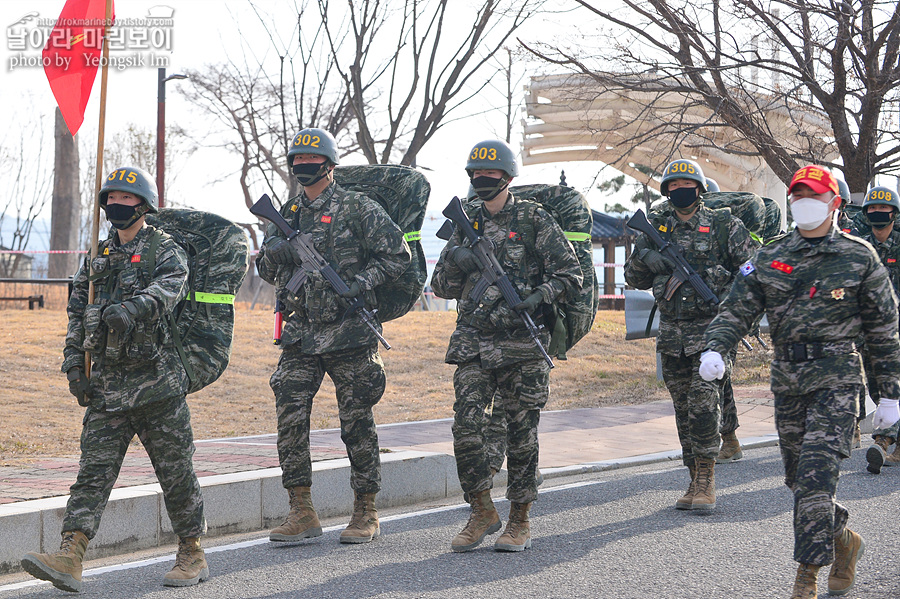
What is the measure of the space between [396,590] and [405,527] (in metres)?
1.64

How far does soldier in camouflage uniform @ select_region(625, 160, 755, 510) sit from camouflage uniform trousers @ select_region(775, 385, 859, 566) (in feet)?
8.13

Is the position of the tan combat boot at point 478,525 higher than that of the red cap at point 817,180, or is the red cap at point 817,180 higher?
the red cap at point 817,180

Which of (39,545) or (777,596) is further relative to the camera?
(39,545)

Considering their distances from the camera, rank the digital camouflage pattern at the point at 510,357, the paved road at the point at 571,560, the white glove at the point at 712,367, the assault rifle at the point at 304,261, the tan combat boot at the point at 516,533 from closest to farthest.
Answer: the white glove at the point at 712,367 → the paved road at the point at 571,560 → the tan combat boot at the point at 516,533 → the digital camouflage pattern at the point at 510,357 → the assault rifle at the point at 304,261

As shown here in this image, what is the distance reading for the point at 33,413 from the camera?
10.8 m

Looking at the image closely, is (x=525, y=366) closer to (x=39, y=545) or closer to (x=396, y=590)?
(x=396, y=590)

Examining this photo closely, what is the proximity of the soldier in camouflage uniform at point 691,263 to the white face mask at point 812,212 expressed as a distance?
2.65 metres

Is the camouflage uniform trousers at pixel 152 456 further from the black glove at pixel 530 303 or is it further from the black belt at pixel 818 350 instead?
the black belt at pixel 818 350

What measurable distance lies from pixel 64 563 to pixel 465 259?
2.58m

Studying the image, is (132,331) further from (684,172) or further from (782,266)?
(684,172)

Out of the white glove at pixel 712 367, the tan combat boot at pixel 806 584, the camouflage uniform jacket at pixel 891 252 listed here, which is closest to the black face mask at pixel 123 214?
the white glove at pixel 712 367

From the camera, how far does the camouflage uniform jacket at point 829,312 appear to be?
4.61 metres

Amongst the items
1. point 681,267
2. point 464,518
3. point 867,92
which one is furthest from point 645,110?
point 464,518

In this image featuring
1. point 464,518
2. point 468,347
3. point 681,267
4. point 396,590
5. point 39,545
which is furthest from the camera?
point 681,267
